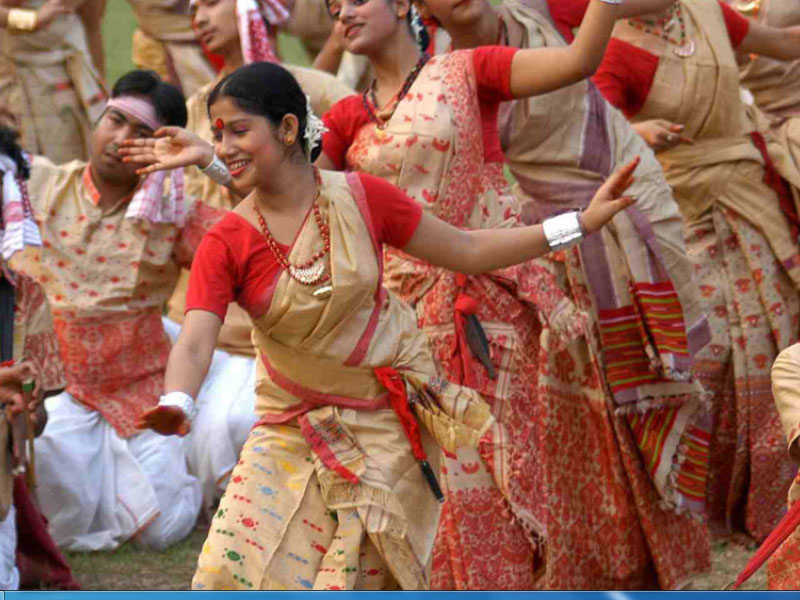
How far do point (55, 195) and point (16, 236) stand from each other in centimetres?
119

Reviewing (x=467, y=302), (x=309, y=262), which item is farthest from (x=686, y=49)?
(x=309, y=262)

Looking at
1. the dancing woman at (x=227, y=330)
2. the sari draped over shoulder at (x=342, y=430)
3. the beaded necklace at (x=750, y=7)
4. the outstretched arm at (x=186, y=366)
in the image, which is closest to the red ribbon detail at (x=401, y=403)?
the sari draped over shoulder at (x=342, y=430)

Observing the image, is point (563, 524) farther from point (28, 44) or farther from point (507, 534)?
point (28, 44)

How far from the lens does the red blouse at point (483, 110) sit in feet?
17.9

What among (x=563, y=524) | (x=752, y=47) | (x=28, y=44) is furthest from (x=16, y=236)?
(x=28, y=44)

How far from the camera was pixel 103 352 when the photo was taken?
698 cm

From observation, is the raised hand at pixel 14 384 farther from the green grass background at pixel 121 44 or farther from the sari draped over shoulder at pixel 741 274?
the green grass background at pixel 121 44

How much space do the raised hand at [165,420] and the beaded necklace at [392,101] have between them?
5.12ft

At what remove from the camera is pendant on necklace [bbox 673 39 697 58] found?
21.8 feet

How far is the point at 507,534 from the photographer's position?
5.55 m

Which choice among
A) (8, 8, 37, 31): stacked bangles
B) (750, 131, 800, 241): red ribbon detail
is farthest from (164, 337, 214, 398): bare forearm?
(8, 8, 37, 31): stacked bangles

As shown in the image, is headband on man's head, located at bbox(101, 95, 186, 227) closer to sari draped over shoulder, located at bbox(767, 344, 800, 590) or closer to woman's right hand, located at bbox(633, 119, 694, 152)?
woman's right hand, located at bbox(633, 119, 694, 152)

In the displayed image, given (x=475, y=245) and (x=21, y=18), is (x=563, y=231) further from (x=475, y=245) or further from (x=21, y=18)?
(x=21, y=18)

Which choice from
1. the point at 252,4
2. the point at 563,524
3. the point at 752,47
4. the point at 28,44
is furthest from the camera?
the point at 28,44
